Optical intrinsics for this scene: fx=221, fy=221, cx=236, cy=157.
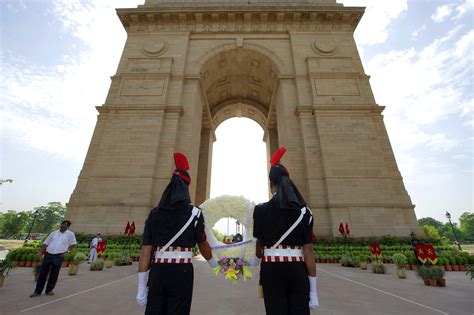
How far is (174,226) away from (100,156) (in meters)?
16.5

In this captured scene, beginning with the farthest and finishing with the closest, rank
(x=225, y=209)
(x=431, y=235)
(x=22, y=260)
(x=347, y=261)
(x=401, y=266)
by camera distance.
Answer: (x=431, y=235) < (x=347, y=261) < (x=22, y=260) < (x=401, y=266) < (x=225, y=209)

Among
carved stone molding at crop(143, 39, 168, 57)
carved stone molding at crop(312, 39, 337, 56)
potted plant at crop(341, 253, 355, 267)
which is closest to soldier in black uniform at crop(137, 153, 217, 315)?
potted plant at crop(341, 253, 355, 267)

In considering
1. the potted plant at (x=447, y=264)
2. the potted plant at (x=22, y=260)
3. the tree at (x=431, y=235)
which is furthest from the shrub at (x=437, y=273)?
the potted plant at (x=22, y=260)

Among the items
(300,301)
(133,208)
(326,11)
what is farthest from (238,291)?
(326,11)

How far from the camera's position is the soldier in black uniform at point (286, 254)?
6.72ft

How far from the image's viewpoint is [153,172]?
50.4 feet

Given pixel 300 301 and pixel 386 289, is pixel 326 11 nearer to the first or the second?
pixel 386 289

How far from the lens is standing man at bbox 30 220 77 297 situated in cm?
511

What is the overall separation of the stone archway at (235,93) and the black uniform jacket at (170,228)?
65.2ft

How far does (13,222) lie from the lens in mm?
59812

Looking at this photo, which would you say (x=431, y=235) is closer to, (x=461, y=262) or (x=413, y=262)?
(x=461, y=262)

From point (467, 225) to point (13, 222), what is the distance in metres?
130

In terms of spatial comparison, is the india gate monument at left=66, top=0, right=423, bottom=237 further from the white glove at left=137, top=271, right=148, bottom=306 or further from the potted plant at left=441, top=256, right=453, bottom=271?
the white glove at left=137, top=271, right=148, bottom=306

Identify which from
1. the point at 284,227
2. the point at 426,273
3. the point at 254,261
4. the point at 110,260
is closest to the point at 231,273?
the point at 254,261
